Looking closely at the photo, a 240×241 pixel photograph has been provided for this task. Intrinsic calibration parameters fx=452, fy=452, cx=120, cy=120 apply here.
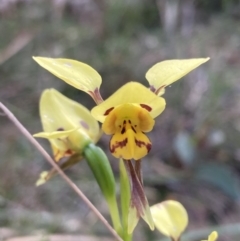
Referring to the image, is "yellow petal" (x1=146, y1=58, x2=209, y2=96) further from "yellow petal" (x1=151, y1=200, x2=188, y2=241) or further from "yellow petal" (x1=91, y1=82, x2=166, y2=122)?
"yellow petal" (x1=151, y1=200, x2=188, y2=241)

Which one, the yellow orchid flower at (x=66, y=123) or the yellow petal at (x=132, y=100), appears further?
the yellow orchid flower at (x=66, y=123)

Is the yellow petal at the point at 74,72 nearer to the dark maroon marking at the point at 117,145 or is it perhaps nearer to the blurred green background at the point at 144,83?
the dark maroon marking at the point at 117,145

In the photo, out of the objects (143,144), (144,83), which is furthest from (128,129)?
(144,83)

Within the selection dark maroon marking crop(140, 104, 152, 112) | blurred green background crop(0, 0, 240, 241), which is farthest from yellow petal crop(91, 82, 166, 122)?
blurred green background crop(0, 0, 240, 241)

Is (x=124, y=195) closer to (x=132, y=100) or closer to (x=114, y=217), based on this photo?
(x=114, y=217)

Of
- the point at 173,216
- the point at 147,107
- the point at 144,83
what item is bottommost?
the point at 173,216

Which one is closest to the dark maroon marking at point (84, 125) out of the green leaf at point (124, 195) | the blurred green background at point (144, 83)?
the green leaf at point (124, 195)

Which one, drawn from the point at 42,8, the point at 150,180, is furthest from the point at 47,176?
the point at 42,8
